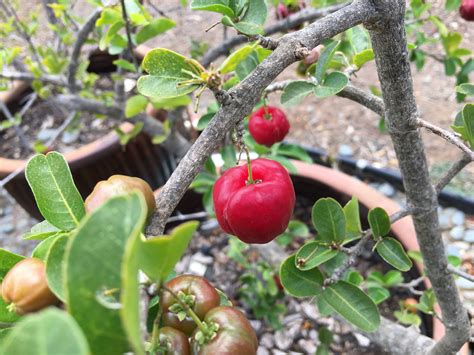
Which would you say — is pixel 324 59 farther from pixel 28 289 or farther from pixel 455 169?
pixel 28 289

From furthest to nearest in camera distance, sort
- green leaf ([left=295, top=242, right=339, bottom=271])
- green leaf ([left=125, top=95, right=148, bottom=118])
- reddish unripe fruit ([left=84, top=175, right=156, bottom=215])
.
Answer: green leaf ([left=125, top=95, right=148, bottom=118]) < green leaf ([left=295, top=242, right=339, bottom=271]) < reddish unripe fruit ([left=84, top=175, right=156, bottom=215])

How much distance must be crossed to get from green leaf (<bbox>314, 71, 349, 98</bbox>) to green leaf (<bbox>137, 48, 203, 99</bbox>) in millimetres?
204

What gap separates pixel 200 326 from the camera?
1.44 ft

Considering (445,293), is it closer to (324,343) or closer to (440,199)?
(324,343)

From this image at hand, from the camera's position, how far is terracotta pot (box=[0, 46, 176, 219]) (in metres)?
1.71

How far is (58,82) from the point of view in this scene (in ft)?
5.16

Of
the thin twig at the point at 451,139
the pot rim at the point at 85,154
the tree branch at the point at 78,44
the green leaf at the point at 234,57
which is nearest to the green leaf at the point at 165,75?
the green leaf at the point at 234,57

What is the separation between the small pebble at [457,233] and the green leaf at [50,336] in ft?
5.53

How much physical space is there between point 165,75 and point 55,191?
6.5 inches

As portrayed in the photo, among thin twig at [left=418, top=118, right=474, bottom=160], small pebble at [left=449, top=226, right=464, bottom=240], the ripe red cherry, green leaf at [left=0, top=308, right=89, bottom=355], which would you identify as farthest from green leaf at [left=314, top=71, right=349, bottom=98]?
small pebble at [left=449, top=226, right=464, bottom=240]

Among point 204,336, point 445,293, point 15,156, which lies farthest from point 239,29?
point 15,156

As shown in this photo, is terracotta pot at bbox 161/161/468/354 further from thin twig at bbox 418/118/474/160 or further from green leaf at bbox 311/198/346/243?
thin twig at bbox 418/118/474/160

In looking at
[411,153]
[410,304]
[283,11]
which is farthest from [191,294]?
[283,11]

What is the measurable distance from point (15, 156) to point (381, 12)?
6.26 ft
